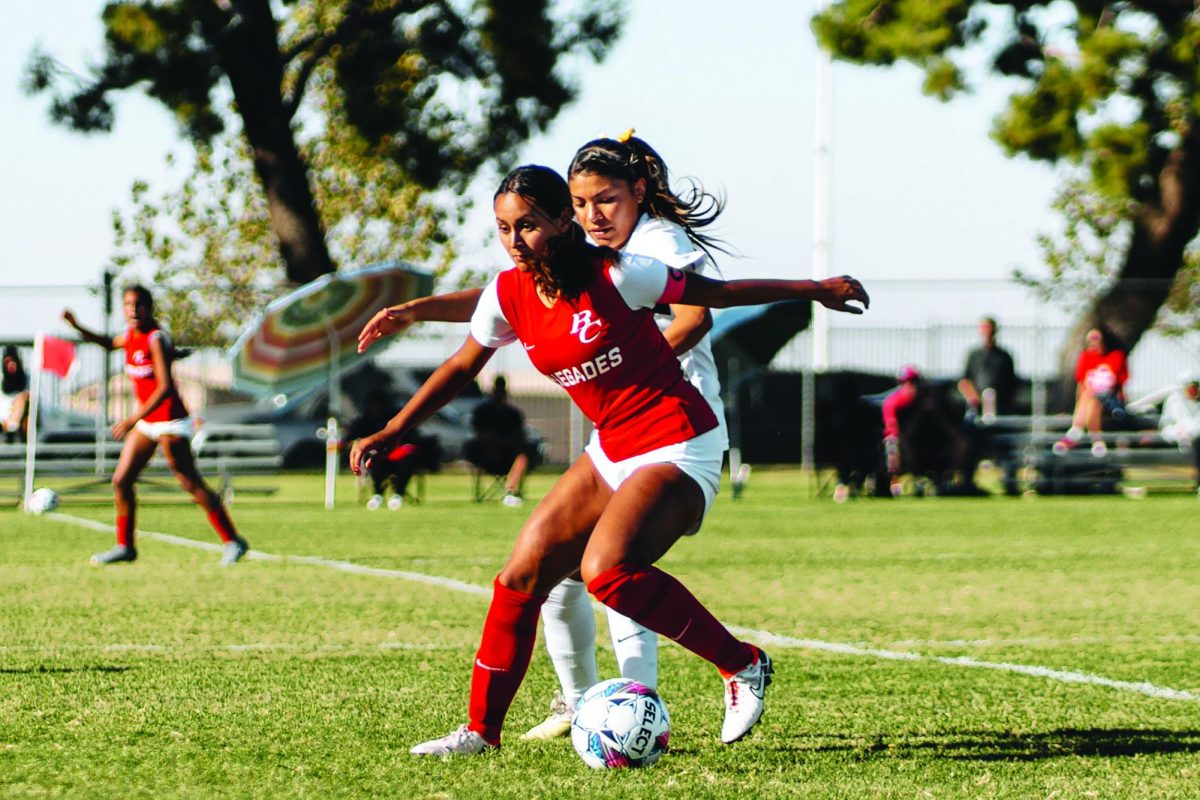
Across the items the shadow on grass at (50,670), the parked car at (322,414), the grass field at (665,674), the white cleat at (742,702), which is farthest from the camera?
the parked car at (322,414)

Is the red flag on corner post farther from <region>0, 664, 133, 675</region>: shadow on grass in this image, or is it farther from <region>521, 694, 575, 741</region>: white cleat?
<region>521, 694, 575, 741</region>: white cleat

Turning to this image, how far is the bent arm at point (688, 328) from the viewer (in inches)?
209

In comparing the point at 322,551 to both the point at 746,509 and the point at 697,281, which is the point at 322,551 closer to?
the point at 746,509

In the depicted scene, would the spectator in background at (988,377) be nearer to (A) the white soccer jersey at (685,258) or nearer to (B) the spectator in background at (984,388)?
(B) the spectator in background at (984,388)

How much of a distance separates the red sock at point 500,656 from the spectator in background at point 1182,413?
18638 millimetres

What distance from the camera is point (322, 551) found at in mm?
13539

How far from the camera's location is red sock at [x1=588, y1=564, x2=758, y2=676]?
16.3 feet

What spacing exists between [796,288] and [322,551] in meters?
9.07

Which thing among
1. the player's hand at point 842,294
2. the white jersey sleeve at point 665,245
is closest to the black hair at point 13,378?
the white jersey sleeve at point 665,245

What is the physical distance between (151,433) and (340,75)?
58.7 ft

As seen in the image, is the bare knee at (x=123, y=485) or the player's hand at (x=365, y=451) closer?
the player's hand at (x=365, y=451)

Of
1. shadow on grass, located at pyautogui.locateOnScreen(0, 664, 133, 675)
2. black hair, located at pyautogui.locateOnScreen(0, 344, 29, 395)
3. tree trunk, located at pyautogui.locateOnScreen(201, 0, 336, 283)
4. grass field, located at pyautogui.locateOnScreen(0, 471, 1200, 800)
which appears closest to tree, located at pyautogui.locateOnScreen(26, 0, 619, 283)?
tree trunk, located at pyautogui.locateOnScreen(201, 0, 336, 283)

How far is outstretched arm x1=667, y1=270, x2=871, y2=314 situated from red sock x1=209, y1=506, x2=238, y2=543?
7.73 metres

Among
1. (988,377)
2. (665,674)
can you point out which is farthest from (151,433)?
(988,377)
